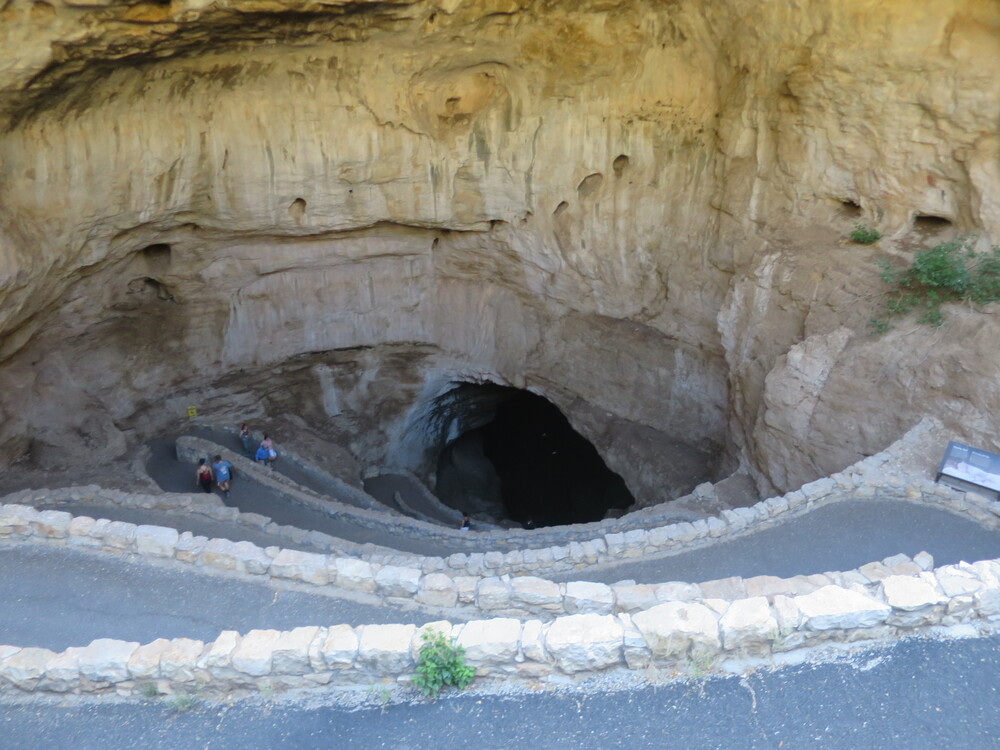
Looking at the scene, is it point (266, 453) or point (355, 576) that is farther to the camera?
point (266, 453)

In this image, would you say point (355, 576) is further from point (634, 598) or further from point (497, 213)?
point (497, 213)

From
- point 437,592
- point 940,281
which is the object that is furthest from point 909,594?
point 940,281

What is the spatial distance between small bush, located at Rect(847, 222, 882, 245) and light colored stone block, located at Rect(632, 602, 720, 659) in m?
7.38

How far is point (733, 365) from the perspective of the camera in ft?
39.3

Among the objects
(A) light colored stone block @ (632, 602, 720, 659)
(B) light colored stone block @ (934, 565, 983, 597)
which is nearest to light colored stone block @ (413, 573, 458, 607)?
(A) light colored stone block @ (632, 602, 720, 659)

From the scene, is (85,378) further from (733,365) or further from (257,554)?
(733,365)

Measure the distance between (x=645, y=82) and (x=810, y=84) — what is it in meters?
2.83

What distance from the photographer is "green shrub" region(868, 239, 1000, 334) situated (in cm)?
858

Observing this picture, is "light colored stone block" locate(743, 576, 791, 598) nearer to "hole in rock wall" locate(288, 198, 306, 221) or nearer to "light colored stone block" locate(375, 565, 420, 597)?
"light colored stone block" locate(375, 565, 420, 597)

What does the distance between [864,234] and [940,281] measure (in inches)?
53.0

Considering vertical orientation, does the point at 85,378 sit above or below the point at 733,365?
below

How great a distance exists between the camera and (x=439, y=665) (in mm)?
4375

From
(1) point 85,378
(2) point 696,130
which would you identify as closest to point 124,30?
(1) point 85,378

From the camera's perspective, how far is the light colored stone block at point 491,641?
4.37 m
